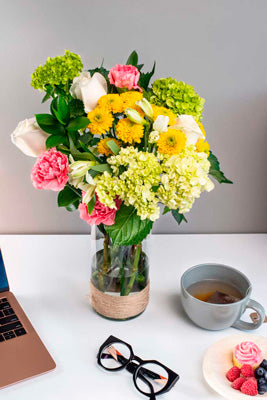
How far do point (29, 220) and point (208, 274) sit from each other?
510 millimetres

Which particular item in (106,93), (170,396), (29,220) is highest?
(106,93)

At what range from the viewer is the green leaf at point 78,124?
682mm

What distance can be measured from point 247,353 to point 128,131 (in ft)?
1.33

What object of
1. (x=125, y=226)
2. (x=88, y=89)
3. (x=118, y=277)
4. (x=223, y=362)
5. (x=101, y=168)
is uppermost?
(x=88, y=89)

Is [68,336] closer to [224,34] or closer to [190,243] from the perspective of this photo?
[190,243]

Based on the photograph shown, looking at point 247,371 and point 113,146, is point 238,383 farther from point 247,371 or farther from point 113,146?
point 113,146

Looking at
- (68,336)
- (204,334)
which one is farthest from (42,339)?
(204,334)

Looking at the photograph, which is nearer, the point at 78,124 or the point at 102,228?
the point at 78,124

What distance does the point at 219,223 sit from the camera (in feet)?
4.08

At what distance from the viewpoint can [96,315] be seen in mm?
899

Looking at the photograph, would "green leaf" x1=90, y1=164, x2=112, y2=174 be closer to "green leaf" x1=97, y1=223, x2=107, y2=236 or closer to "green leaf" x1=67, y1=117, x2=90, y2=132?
"green leaf" x1=67, y1=117, x2=90, y2=132

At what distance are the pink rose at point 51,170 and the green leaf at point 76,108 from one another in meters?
0.09

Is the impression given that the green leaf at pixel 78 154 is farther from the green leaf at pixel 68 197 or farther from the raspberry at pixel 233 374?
the raspberry at pixel 233 374

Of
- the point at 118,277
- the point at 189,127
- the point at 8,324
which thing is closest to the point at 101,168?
the point at 189,127
